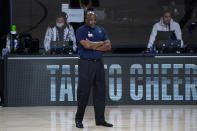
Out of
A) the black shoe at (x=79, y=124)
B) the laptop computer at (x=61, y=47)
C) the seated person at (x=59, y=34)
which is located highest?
the seated person at (x=59, y=34)

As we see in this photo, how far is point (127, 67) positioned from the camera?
46.4 ft

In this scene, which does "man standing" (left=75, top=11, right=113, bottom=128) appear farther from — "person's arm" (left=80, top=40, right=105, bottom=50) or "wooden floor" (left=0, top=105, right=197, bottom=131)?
"wooden floor" (left=0, top=105, right=197, bottom=131)

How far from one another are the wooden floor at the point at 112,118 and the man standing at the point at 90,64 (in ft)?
1.49

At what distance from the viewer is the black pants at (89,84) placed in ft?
36.6

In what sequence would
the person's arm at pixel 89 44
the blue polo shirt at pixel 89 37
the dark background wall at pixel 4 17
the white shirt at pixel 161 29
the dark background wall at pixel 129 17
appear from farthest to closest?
1. the dark background wall at pixel 129 17
2. the dark background wall at pixel 4 17
3. the white shirt at pixel 161 29
4. the blue polo shirt at pixel 89 37
5. the person's arm at pixel 89 44

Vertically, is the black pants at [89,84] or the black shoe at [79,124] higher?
the black pants at [89,84]

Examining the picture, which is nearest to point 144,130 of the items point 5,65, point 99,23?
point 5,65

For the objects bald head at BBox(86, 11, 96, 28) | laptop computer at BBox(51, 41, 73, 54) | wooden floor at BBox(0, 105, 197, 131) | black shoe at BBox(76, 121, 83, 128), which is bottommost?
wooden floor at BBox(0, 105, 197, 131)

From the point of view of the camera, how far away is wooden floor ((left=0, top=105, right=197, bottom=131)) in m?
11.2

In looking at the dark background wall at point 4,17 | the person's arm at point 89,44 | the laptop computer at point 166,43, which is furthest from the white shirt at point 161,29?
the dark background wall at point 4,17

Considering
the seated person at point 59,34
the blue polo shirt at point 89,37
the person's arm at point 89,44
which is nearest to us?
the person's arm at point 89,44

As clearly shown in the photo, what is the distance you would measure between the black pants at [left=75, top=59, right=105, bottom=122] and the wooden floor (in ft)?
1.21

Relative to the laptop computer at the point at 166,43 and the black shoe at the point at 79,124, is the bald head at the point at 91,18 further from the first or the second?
the laptop computer at the point at 166,43

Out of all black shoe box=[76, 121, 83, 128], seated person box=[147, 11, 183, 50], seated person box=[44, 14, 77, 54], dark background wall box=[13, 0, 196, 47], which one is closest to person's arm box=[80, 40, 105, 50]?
black shoe box=[76, 121, 83, 128]
